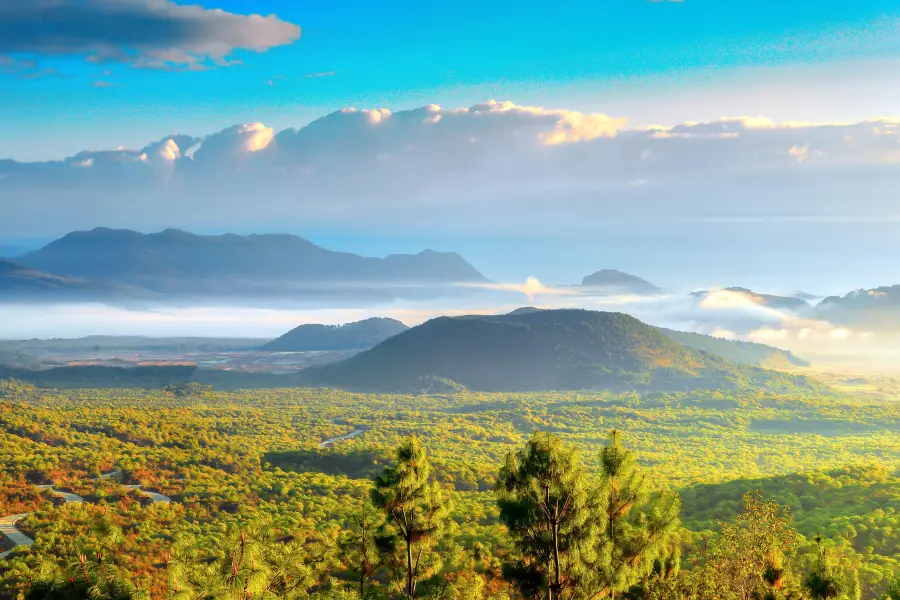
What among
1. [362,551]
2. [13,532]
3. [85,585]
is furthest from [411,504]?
[13,532]

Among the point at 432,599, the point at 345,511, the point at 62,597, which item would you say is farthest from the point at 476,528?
the point at 62,597

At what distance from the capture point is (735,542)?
32.6 m

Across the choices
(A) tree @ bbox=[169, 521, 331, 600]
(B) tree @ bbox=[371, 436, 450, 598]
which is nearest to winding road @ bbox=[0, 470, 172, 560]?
(A) tree @ bbox=[169, 521, 331, 600]

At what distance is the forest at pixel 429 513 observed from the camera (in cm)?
3092

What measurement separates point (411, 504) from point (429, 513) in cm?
102

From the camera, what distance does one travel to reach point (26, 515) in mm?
79500

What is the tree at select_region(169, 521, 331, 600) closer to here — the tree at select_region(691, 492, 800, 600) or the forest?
the forest

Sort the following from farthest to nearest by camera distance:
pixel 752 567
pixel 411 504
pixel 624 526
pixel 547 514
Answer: pixel 411 504
pixel 624 526
pixel 752 567
pixel 547 514

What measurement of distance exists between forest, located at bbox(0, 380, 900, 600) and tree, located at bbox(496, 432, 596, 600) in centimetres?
8

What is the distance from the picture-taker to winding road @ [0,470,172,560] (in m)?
71.2

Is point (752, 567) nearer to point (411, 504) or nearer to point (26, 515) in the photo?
point (411, 504)

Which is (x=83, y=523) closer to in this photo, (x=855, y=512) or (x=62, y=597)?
(x=62, y=597)

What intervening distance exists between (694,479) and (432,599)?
324 feet

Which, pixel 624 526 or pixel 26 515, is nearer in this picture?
pixel 624 526
